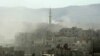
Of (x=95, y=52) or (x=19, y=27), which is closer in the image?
(x=95, y=52)

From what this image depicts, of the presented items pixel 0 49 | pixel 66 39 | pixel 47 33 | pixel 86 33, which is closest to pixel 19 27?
pixel 47 33

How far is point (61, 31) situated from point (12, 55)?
612 centimetres

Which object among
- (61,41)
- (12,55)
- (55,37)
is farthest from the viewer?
(55,37)

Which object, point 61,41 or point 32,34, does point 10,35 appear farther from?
point 61,41

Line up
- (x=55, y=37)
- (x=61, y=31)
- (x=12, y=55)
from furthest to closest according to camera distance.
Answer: (x=61, y=31) → (x=55, y=37) → (x=12, y=55)

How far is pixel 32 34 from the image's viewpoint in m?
12.7

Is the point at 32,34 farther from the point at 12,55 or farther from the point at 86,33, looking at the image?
the point at 12,55

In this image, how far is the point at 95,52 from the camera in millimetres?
7922

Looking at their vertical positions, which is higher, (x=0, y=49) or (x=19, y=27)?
(x=19, y=27)

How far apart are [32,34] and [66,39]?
2.11m

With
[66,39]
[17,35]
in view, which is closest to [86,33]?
[66,39]

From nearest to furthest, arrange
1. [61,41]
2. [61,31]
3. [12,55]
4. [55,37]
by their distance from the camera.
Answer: [12,55] < [61,41] < [55,37] < [61,31]

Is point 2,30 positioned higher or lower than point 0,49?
higher

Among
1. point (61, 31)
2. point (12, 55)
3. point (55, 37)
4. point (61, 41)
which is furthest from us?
point (61, 31)
